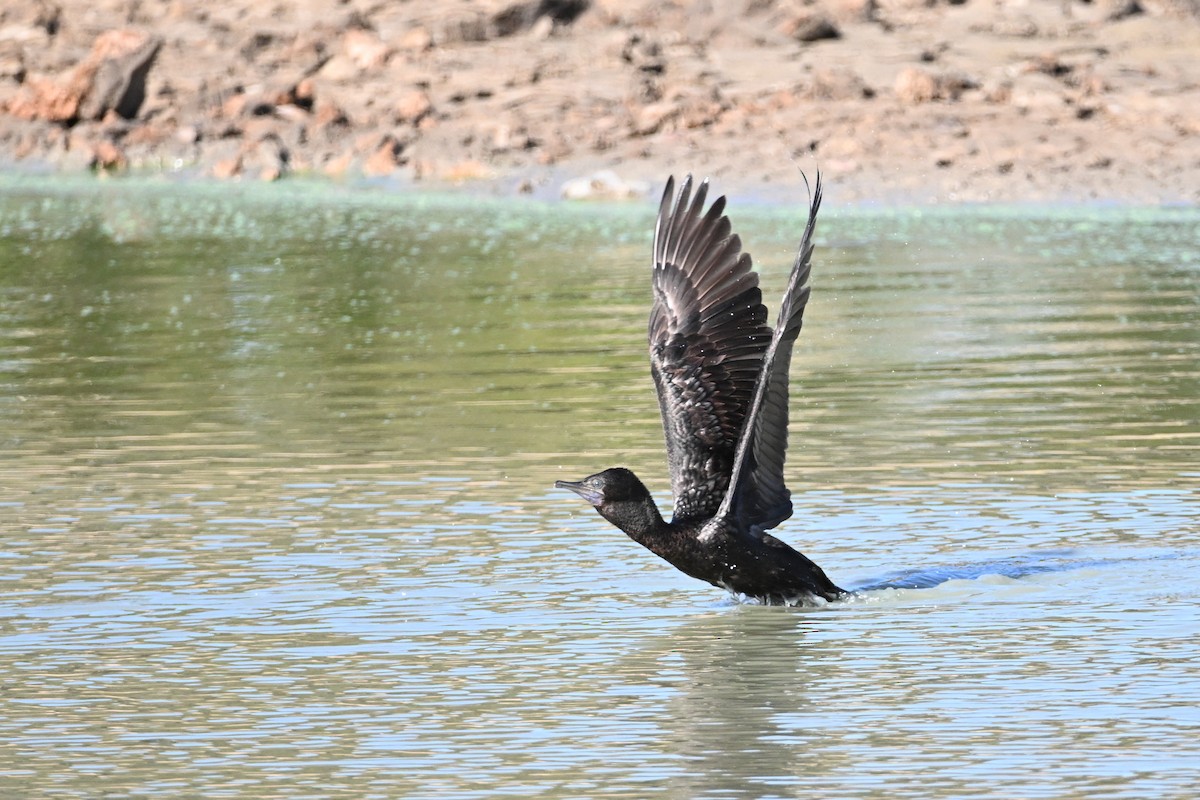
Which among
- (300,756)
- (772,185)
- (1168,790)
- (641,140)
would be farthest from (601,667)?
(641,140)

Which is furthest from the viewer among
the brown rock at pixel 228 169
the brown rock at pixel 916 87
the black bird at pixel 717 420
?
the brown rock at pixel 228 169

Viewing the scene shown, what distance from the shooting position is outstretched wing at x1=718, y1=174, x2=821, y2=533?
24.1 ft

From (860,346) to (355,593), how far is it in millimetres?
7075

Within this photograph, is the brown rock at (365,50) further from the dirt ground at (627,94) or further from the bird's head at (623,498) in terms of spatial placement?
the bird's head at (623,498)

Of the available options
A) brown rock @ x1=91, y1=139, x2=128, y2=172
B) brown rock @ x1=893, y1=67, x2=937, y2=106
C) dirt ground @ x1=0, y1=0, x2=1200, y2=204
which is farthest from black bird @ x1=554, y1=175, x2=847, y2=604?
brown rock @ x1=91, y1=139, x2=128, y2=172

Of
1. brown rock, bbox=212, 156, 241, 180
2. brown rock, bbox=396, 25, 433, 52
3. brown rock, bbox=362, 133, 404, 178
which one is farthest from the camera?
brown rock, bbox=396, 25, 433, 52

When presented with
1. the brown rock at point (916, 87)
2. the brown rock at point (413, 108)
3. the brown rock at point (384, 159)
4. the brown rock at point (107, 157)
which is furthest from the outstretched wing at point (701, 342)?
the brown rock at point (107, 157)

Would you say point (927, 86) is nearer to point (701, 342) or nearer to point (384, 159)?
point (384, 159)

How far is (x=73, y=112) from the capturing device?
3369cm

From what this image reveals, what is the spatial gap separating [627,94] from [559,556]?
69.6 feet

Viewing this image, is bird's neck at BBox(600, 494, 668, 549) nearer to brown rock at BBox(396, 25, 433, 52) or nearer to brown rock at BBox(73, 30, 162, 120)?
brown rock at BBox(396, 25, 433, 52)

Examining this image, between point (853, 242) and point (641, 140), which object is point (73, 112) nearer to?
point (641, 140)

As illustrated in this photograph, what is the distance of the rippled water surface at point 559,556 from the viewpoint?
619 centimetres

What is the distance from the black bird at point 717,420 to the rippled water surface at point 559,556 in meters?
0.23
